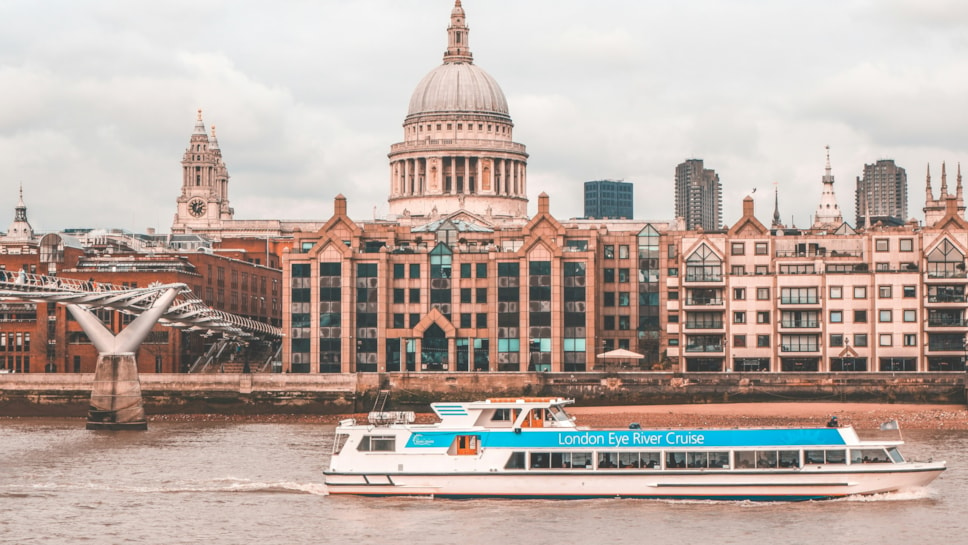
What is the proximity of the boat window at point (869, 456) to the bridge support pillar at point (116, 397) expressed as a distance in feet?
162

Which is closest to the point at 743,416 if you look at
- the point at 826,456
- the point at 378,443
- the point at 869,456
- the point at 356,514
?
the point at 869,456

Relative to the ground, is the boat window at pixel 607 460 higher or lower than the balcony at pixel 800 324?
lower

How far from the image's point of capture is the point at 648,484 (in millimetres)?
65750

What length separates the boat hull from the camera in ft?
213

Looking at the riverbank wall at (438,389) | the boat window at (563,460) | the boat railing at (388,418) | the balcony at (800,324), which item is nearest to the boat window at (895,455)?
the boat window at (563,460)

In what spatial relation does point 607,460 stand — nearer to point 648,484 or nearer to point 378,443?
point 648,484

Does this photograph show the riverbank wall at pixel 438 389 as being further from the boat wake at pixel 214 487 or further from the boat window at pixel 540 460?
the boat window at pixel 540 460

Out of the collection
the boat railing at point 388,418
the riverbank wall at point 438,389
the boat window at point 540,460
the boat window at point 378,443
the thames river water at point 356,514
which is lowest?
the thames river water at point 356,514

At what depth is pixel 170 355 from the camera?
131m

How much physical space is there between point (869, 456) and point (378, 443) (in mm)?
18161

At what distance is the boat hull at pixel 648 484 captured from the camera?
6488 cm

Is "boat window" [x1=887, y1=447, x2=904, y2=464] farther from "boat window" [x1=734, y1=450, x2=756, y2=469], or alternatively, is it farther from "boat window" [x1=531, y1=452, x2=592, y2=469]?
"boat window" [x1=531, y1=452, x2=592, y2=469]

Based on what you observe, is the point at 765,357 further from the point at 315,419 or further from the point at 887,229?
the point at 315,419

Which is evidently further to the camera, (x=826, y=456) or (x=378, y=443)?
(x=378, y=443)
